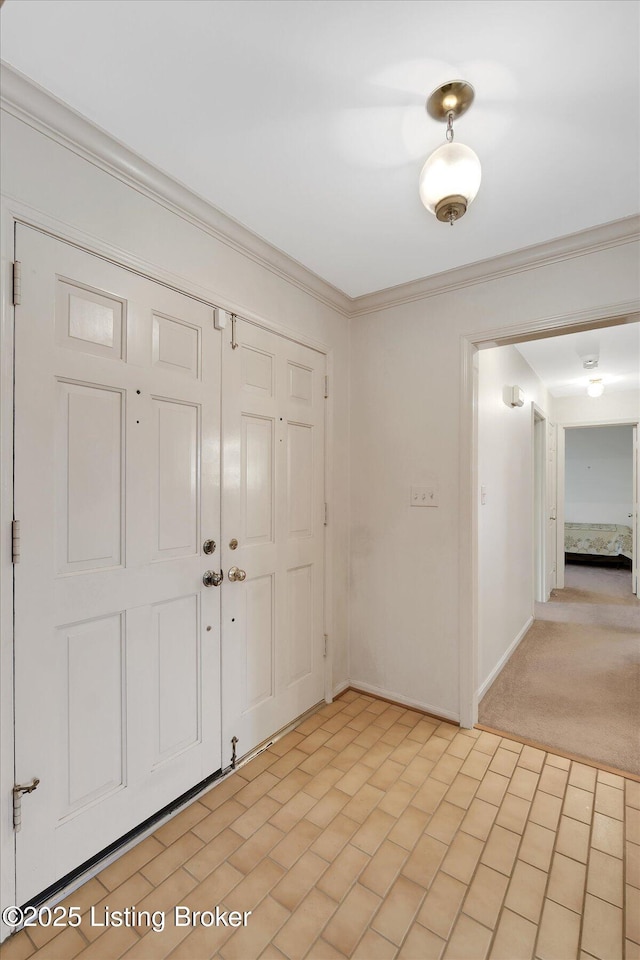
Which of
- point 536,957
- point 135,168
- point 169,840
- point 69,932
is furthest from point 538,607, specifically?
point 135,168

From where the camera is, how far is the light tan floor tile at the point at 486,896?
138 centimetres

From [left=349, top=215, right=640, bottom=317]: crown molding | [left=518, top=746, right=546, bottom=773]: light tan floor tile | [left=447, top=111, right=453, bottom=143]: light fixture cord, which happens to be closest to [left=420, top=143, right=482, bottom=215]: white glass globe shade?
[left=447, top=111, right=453, bottom=143]: light fixture cord

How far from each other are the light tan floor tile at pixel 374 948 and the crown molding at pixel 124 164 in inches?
102

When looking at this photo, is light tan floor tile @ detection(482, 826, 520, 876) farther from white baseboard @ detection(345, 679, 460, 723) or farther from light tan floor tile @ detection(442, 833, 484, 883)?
white baseboard @ detection(345, 679, 460, 723)

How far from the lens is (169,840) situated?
1.66 meters

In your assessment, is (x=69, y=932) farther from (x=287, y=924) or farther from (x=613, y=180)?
(x=613, y=180)

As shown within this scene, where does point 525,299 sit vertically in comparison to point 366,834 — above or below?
above

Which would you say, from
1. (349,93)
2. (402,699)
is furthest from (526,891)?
(349,93)

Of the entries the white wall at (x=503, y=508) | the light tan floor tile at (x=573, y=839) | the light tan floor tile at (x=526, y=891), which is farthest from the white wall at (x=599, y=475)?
the light tan floor tile at (x=526, y=891)

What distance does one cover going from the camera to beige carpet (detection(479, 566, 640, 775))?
2.37 m

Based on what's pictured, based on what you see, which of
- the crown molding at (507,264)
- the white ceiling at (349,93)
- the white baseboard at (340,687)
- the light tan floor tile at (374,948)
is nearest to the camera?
the white ceiling at (349,93)

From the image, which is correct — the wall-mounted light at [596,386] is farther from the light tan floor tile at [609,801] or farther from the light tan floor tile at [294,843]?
the light tan floor tile at [294,843]

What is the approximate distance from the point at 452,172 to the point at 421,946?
88.9 inches

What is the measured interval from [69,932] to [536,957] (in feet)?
4.44
